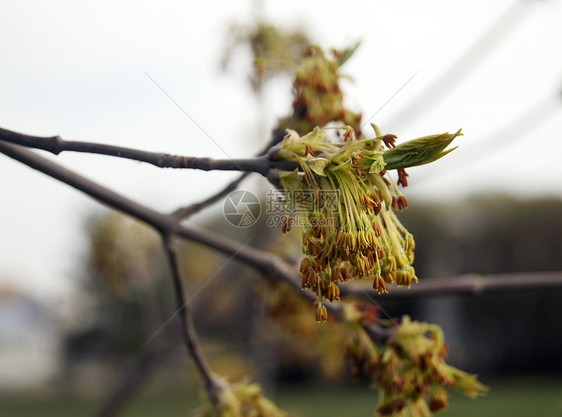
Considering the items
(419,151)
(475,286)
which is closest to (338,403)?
(475,286)

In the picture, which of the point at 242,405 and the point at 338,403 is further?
the point at 338,403

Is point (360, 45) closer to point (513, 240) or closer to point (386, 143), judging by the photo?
point (386, 143)

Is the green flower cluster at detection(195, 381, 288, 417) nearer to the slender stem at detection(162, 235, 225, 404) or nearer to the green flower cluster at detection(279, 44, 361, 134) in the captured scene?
the slender stem at detection(162, 235, 225, 404)

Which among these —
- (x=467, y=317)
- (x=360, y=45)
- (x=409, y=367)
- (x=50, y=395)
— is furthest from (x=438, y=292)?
(x=50, y=395)

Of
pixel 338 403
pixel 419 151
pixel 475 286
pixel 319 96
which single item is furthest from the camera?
pixel 338 403

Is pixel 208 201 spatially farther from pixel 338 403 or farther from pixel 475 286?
pixel 338 403

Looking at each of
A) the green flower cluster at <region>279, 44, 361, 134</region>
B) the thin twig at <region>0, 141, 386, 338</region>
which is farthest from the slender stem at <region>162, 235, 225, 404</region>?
the green flower cluster at <region>279, 44, 361, 134</region>

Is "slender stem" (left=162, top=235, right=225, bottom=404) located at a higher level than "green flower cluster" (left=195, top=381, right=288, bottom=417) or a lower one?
higher
